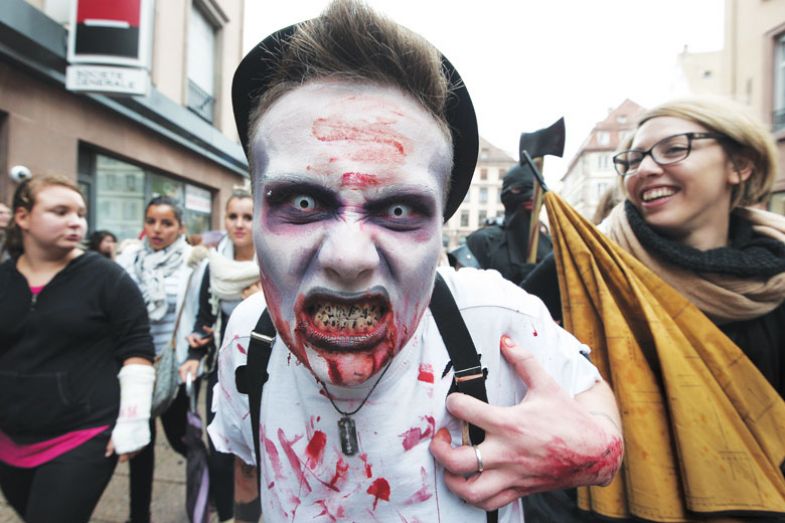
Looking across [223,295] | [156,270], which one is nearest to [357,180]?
[223,295]

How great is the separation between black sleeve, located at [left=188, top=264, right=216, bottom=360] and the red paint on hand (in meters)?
2.10

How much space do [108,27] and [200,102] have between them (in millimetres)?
3890

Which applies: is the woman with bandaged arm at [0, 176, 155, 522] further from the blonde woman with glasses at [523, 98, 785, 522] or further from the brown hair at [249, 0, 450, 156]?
the blonde woman with glasses at [523, 98, 785, 522]

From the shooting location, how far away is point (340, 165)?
875 millimetres

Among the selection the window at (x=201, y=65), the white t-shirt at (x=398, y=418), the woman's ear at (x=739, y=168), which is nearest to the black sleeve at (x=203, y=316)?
the white t-shirt at (x=398, y=418)

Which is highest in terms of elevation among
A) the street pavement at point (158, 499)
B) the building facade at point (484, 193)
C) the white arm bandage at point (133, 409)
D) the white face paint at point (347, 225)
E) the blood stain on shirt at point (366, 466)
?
the building facade at point (484, 193)

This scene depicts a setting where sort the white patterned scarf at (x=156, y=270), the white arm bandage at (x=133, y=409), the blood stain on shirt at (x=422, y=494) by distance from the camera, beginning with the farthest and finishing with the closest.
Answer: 1. the white patterned scarf at (x=156, y=270)
2. the white arm bandage at (x=133, y=409)
3. the blood stain on shirt at (x=422, y=494)

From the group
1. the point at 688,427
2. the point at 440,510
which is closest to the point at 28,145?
the point at 440,510

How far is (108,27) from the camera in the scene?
6.12 m

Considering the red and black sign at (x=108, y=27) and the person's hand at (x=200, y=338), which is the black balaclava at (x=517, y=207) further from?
the red and black sign at (x=108, y=27)

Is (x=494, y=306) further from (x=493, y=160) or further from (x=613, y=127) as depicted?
(x=493, y=160)

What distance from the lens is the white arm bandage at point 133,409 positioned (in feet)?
6.45

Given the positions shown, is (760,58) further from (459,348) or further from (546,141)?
(459,348)

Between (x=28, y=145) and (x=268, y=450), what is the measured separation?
660 cm
